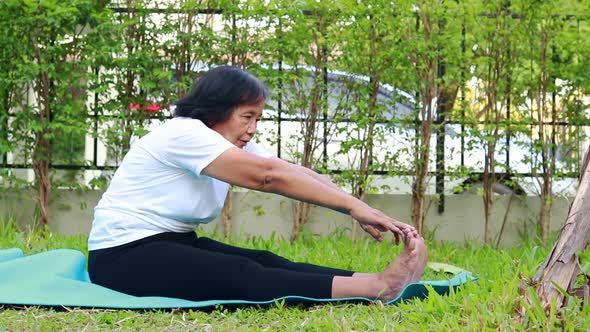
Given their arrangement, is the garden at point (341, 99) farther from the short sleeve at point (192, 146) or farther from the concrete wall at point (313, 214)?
the short sleeve at point (192, 146)

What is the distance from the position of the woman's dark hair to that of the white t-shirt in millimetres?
129

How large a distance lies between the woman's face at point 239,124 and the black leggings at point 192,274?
511mm

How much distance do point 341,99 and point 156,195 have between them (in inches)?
122

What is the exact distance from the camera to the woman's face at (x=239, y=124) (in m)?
4.45

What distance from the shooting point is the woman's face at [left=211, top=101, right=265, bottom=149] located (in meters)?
4.45

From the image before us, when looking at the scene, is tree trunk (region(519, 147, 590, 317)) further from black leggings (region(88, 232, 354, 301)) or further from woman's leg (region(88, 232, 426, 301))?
black leggings (region(88, 232, 354, 301))

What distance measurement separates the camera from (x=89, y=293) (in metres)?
4.26

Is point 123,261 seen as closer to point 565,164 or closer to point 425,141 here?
point 425,141

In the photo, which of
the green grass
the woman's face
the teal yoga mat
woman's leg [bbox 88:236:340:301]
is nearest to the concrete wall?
the teal yoga mat

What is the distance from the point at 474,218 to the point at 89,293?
3.94 m

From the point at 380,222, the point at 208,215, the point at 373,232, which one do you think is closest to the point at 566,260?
the point at 380,222

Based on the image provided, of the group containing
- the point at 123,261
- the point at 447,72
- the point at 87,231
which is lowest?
the point at 87,231

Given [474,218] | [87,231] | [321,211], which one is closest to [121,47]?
[87,231]

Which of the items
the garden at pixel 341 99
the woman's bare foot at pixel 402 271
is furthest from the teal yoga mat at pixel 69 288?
the garden at pixel 341 99
